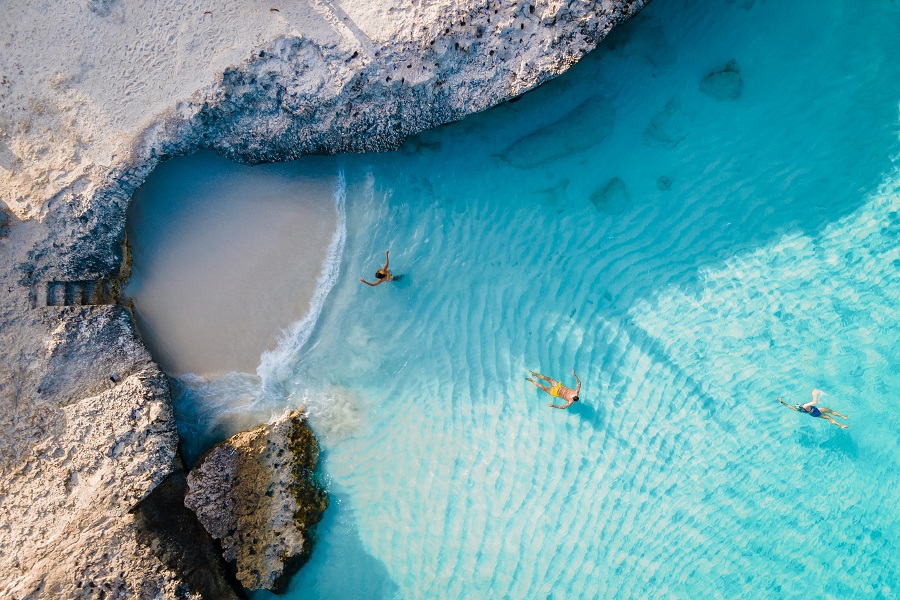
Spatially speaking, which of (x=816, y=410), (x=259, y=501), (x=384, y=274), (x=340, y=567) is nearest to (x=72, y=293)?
(x=259, y=501)

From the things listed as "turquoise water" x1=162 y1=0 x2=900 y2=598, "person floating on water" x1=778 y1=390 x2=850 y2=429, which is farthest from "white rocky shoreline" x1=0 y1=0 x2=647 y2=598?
"person floating on water" x1=778 y1=390 x2=850 y2=429

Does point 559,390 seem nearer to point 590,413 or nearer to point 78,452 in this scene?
point 590,413

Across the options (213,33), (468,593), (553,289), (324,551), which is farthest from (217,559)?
(213,33)

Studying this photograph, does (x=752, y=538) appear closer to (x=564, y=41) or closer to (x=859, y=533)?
(x=859, y=533)

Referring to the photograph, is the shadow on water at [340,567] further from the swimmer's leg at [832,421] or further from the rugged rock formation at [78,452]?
the swimmer's leg at [832,421]

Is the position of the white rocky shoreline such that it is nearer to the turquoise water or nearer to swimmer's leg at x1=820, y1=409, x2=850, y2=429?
the turquoise water
